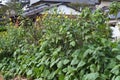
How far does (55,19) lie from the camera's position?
21.0 ft

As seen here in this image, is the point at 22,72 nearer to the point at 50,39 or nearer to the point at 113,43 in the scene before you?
the point at 50,39

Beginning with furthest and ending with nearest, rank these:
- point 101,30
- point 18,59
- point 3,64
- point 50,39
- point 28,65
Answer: point 3,64 → point 18,59 → point 28,65 → point 50,39 → point 101,30

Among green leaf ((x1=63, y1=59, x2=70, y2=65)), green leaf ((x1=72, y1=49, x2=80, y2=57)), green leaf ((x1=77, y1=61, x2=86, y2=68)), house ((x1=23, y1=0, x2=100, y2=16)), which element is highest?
green leaf ((x1=72, y1=49, x2=80, y2=57))

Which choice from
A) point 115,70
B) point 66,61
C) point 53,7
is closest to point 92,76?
point 115,70

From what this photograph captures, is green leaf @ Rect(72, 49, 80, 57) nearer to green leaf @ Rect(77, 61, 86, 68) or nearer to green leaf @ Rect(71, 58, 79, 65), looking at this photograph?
green leaf @ Rect(71, 58, 79, 65)

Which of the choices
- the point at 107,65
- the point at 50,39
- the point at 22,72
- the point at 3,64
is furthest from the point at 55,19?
the point at 3,64

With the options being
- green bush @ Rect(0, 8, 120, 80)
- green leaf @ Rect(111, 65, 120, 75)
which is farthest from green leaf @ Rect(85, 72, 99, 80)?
green leaf @ Rect(111, 65, 120, 75)

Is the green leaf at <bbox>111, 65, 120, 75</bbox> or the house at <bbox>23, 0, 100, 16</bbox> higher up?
the green leaf at <bbox>111, 65, 120, 75</bbox>

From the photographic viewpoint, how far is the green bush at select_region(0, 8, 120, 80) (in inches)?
185

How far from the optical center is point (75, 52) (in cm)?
521

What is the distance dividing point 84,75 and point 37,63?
1.82 metres

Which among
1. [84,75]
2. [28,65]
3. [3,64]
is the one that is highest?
[84,75]

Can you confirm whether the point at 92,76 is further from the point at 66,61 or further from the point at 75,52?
the point at 66,61

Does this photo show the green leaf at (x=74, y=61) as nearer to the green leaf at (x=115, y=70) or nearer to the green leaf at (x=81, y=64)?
the green leaf at (x=81, y=64)
